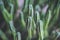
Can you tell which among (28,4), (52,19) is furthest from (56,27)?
(28,4)

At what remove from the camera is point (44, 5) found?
0.79 m

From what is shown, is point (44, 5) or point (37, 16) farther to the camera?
point (44, 5)

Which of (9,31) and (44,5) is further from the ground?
(44,5)

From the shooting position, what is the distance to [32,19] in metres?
0.66

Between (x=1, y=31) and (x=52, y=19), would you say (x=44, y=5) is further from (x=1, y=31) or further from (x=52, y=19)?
(x=1, y=31)

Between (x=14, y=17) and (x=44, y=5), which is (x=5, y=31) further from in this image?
(x=44, y=5)

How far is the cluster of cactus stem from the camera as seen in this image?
0.66 metres

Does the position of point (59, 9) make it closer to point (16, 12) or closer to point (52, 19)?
point (52, 19)

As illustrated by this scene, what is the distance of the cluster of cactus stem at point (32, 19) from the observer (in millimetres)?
663

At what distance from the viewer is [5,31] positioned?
0.74m

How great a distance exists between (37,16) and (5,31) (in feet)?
0.50

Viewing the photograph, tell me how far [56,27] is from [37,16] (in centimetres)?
13

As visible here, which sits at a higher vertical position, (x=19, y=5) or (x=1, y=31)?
(x=19, y=5)

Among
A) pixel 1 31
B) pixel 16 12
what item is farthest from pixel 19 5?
pixel 1 31
